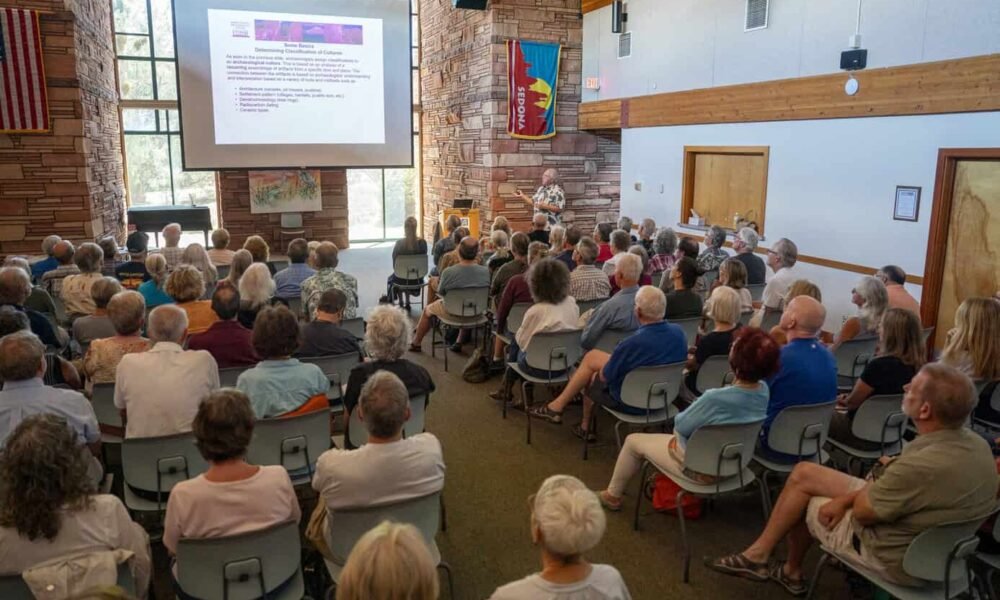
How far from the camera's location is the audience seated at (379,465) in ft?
8.07

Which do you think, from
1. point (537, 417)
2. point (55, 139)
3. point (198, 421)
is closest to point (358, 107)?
point (55, 139)

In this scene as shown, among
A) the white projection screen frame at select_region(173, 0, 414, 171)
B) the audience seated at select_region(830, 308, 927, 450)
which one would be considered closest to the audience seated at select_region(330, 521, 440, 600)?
the audience seated at select_region(830, 308, 927, 450)

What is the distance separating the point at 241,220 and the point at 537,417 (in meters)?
10.3

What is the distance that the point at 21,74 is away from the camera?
7.93 meters

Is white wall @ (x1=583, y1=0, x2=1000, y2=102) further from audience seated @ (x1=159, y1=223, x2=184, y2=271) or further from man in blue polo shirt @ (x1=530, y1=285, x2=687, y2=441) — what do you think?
audience seated @ (x1=159, y1=223, x2=184, y2=271)

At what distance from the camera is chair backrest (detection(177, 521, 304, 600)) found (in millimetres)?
2145

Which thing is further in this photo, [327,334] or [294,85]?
[294,85]

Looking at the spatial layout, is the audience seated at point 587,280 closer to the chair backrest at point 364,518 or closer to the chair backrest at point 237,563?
the chair backrest at point 364,518

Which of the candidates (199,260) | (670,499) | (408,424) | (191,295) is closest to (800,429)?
(670,499)

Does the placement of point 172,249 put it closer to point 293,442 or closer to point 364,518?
point 293,442

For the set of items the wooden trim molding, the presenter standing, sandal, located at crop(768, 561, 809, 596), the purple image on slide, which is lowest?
sandal, located at crop(768, 561, 809, 596)

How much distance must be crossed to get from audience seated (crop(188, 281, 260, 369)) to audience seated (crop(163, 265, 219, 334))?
0.47 meters

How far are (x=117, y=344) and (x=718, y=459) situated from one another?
10.1ft

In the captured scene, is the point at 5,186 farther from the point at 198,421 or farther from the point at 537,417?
the point at 198,421
